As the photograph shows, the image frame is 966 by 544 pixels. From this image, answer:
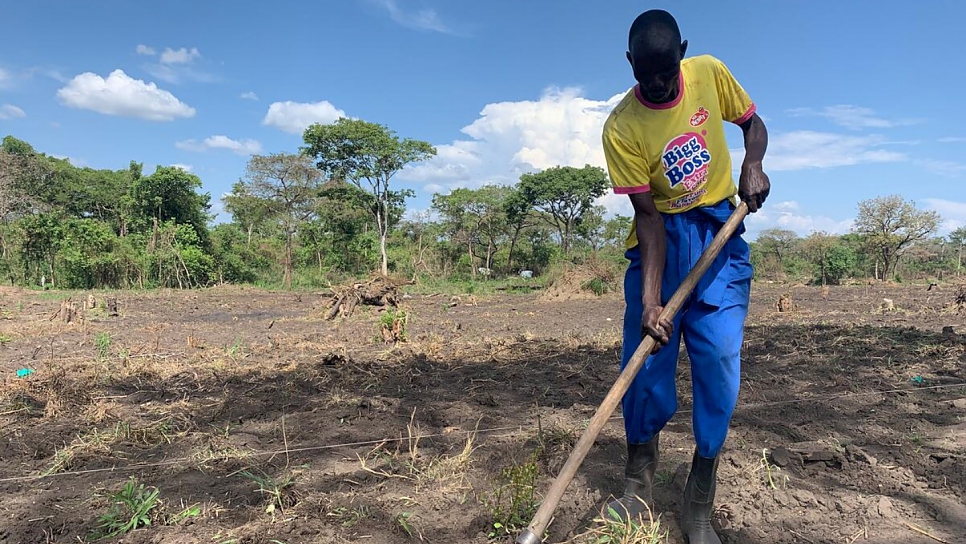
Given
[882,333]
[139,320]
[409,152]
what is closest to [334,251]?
[409,152]

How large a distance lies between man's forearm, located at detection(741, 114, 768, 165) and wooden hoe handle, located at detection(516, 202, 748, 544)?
0.20m

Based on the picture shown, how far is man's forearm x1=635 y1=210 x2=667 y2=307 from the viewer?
2209 mm

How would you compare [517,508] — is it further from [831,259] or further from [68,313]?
[831,259]

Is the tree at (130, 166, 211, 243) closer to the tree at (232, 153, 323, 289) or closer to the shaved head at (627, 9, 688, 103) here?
the tree at (232, 153, 323, 289)

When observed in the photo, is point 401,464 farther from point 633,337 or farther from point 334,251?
point 334,251

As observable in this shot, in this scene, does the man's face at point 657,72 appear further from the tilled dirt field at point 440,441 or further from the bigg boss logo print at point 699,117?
the tilled dirt field at point 440,441

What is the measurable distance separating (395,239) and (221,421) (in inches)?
1185

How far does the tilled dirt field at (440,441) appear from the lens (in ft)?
7.47

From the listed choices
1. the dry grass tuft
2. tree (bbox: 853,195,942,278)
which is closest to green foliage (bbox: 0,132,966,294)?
Answer: tree (bbox: 853,195,942,278)

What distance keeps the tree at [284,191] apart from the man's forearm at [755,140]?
897 inches

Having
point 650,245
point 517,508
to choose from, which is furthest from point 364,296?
point 650,245

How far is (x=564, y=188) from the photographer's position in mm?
28547

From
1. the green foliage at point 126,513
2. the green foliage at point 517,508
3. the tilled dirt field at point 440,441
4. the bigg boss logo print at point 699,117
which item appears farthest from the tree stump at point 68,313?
the bigg boss logo print at point 699,117

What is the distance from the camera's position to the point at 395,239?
33.5 m
